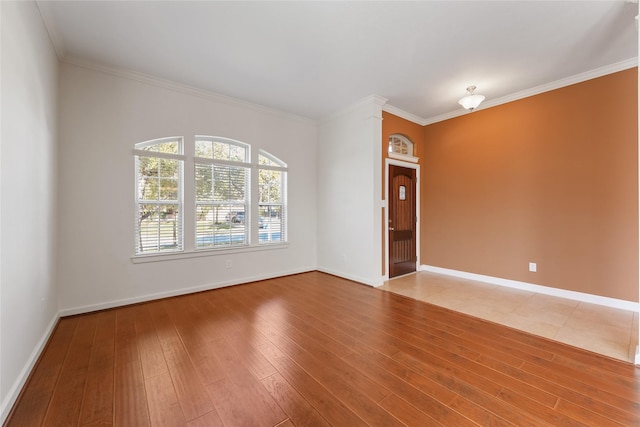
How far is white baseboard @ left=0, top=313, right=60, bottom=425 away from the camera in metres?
1.60

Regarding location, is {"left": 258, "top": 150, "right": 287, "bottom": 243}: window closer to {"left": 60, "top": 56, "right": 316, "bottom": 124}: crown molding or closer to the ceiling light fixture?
{"left": 60, "top": 56, "right": 316, "bottom": 124}: crown molding

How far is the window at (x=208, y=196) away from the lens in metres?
3.66

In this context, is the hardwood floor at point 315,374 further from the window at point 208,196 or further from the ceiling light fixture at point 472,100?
the ceiling light fixture at point 472,100

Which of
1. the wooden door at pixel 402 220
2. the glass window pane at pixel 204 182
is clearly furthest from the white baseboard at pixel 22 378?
the wooden door at pixel 402 220

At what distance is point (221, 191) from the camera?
429 centimetres

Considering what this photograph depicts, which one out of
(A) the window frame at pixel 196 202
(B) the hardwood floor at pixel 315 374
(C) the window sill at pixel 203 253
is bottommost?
(B) the hardwood floor at pixel 315 374

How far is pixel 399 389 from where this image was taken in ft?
6.03

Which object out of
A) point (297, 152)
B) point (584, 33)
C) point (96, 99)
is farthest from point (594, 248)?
point (96, 99)

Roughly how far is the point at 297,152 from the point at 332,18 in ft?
9.20

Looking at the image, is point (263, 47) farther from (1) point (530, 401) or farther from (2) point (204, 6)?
(1) point (530, 401)

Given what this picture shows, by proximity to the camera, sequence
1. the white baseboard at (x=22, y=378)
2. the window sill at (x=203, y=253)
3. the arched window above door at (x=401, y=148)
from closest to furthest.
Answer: the white baseboard at (x=22, y=378) < the window sill at (x=203, y=253) < the arched window above door at (x=401, y=148)

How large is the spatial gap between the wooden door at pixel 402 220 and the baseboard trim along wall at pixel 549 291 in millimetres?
753

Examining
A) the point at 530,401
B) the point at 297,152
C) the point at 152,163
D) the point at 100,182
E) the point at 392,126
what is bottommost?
the point at 530,401

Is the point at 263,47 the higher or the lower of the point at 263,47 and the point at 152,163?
the higher
